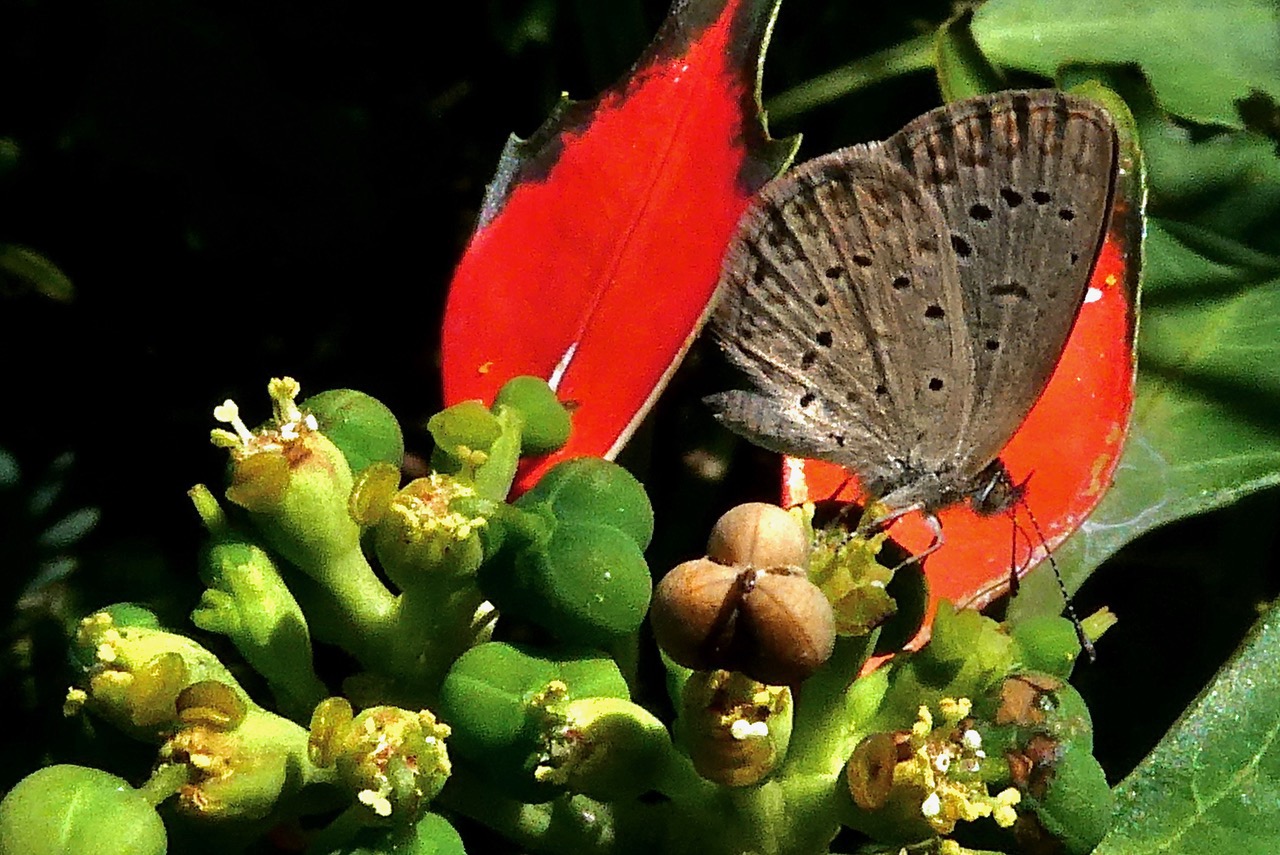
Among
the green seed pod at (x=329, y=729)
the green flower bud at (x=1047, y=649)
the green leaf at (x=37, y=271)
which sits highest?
the green leaf at (x=37, y=271)

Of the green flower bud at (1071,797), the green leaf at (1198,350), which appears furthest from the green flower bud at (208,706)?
the green leaf at (1198,350)

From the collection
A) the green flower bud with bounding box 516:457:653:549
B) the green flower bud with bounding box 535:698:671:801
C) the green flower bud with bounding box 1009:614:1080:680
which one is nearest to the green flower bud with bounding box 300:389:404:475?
the green flower bud with bounding box 516:457:653:549

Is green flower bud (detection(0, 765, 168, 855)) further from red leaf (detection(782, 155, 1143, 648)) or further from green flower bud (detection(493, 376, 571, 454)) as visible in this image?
red leaf (detection(782, 155, 1143, 648))

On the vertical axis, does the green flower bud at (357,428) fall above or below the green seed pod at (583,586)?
above

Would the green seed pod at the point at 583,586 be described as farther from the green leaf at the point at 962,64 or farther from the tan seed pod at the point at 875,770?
the green leaf at the point at 962,64

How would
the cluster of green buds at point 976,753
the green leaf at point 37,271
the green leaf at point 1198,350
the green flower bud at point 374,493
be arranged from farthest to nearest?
the green leaf at point 37,271
the green leaf at point 1198,350
the green flower bud at point 374,493
the cluster of green buds at point 976,753

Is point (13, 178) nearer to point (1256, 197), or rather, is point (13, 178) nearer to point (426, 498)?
point (426, 498)

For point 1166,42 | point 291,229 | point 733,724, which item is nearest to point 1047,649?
point 733,724

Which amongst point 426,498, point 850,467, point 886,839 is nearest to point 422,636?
point 426,498
